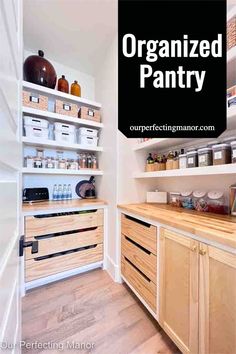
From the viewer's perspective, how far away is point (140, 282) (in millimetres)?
1372

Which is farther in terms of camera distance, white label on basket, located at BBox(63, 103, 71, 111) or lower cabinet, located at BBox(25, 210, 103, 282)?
white label on basket, located at BBox(63, 103, 71, 111)

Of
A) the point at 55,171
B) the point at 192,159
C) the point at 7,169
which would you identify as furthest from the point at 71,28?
the point at 7,169

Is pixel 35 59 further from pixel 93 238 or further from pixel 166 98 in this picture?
pixel 93 238

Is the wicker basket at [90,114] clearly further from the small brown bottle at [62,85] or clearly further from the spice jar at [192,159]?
the spice jar at [192,159]

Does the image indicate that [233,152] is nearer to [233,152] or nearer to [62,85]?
[233,152]

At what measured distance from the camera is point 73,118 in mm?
1979

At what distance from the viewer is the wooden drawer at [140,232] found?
48.1 inches

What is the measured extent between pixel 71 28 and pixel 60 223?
1.89 meters

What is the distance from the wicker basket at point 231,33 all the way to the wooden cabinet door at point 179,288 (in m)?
1.12

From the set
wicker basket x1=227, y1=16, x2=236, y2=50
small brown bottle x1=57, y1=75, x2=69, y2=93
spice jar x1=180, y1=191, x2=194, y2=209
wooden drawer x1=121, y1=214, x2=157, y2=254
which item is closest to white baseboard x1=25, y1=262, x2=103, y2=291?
wooden drawer x1=121, y1=214, x2=157, y2=254

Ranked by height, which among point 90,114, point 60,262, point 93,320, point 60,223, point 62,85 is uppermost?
point 62,85

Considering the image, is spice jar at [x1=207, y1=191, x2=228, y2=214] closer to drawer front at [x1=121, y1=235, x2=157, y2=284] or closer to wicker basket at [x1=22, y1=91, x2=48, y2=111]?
drawer front at [x1=121, y1=235, x2=157, y2=284]

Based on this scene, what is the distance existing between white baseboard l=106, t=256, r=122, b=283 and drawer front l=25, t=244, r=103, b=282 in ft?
0.33

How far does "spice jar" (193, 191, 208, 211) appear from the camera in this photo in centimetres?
138
